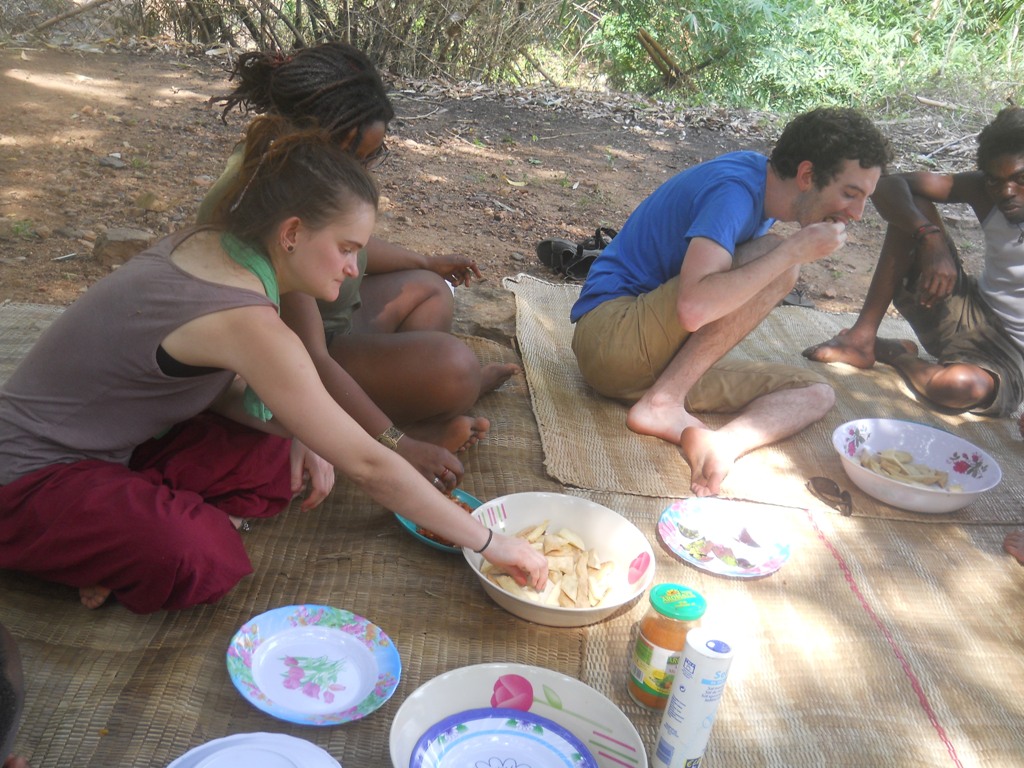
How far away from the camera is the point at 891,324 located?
3.92 meters

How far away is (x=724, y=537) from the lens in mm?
2270

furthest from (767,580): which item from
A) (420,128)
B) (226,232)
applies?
(420,128)

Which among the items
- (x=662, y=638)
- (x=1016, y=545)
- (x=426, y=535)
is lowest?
(x=1016, y=545)

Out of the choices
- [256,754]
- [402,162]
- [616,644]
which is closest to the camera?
[256,754]

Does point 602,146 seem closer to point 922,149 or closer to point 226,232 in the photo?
point 922,149

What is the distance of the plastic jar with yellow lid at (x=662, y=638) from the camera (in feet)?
5.12

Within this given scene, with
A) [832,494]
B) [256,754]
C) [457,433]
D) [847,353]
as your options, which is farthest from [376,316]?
[847,353]

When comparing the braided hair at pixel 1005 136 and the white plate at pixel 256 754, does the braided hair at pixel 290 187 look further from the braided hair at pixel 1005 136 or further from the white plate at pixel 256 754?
the braided hair at pixel 1005 136

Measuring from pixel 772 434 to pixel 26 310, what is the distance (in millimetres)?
2472

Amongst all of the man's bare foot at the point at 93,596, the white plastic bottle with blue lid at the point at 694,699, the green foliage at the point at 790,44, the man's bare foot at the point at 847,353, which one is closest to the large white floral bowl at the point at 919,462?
the man's bare foot at the point at 847,353

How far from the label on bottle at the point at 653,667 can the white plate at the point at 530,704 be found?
0.48ft

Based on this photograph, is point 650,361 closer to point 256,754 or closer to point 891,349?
point 891,349

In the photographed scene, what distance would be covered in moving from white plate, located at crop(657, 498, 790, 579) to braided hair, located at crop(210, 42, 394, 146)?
4.14 ft

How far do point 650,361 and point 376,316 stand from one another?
0.87 meters
